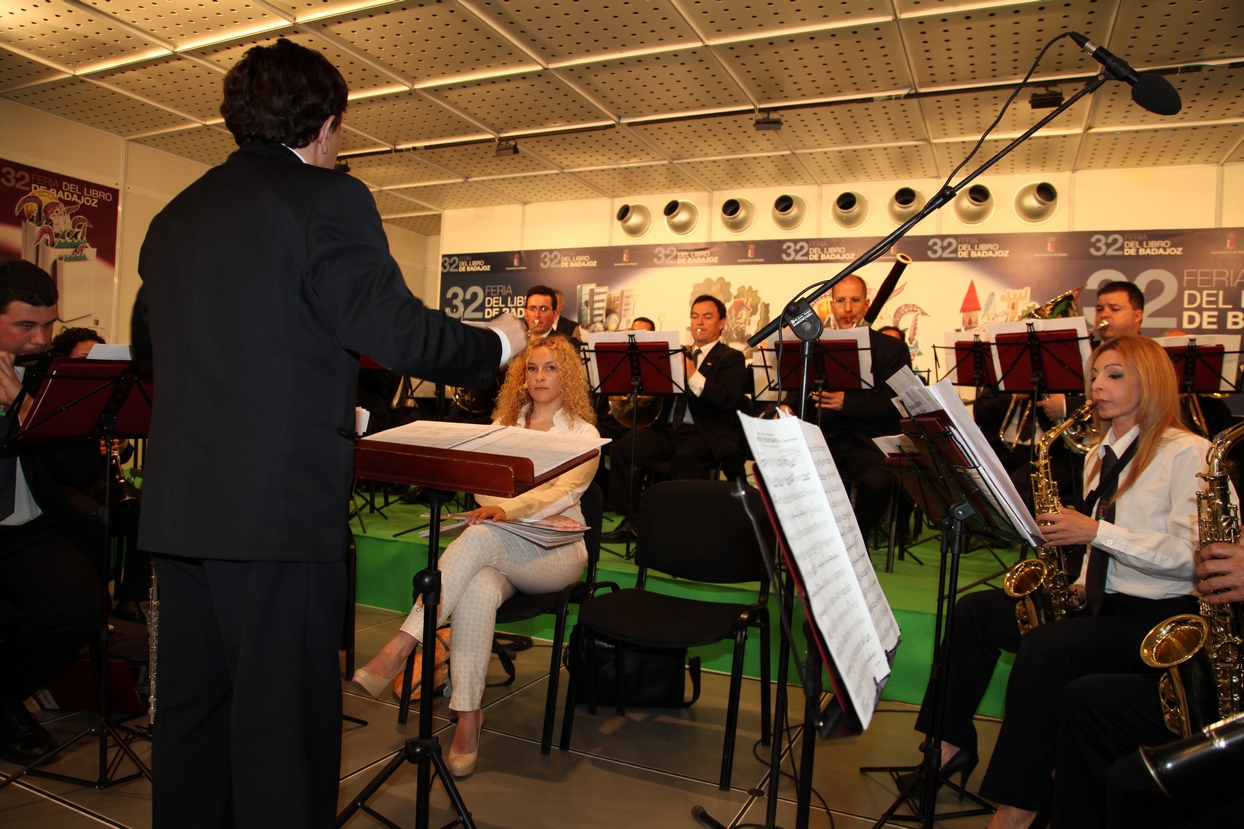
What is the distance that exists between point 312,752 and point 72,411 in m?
1.49

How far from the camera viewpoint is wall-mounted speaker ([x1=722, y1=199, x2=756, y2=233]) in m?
7.91

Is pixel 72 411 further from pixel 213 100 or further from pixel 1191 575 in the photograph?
pixel 213 100

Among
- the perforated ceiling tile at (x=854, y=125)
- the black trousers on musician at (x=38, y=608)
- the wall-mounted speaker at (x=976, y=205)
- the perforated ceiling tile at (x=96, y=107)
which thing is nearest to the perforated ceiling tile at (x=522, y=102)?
the perforated ceiling tile at (x=854, y=125)

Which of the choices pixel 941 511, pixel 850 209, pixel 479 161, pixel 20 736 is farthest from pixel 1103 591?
pixel 479 161

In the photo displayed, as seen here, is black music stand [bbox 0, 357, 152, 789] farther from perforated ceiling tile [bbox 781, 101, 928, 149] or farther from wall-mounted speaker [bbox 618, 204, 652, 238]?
wall-mounted speaker [bbox 618, 204, 652, 238]

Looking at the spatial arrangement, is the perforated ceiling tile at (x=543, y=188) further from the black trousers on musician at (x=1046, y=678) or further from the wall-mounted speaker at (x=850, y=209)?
the black trousers on musician at (x=1046, y=678)

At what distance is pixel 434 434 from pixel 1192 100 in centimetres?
606

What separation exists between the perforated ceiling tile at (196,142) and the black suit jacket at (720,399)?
4.75m

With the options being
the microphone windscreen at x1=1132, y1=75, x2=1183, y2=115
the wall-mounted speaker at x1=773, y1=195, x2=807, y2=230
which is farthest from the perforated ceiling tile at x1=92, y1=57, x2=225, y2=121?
the microphone windscreen at x1=1132, y1=75, x2=1183, y2=115

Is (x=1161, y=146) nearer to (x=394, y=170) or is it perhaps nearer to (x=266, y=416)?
(x=394, y=170)

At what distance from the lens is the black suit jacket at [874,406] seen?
15.6 ft

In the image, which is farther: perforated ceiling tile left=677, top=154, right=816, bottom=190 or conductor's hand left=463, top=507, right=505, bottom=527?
perforated ceiling tile left=677, top=154, right=816, bottom=190

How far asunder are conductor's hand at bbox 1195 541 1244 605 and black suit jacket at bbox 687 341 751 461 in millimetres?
3378

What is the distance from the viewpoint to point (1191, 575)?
2252mm
